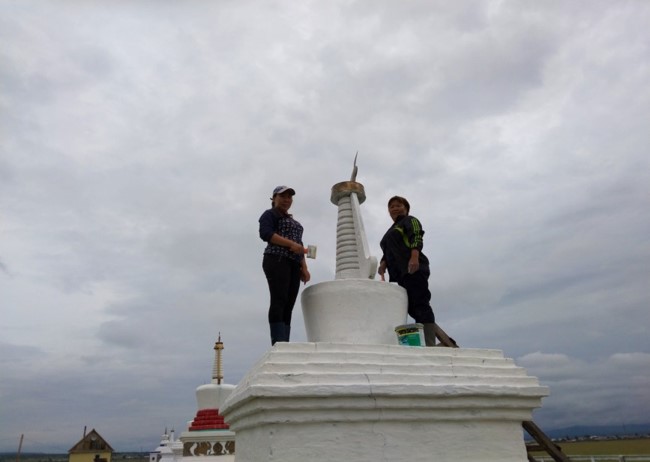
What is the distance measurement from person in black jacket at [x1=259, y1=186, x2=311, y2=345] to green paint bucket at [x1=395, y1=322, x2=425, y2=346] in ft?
3.35

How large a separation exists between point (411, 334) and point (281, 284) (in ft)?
4.01

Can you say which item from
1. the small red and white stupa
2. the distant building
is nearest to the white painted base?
the small red and white stupa

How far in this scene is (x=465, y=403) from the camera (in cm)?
347

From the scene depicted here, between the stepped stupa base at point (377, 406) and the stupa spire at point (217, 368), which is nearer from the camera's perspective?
the stepped stupa base at point (377, 406)

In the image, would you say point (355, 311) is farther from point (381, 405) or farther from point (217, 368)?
point (217, 368)

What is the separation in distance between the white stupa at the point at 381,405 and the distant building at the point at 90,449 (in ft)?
108

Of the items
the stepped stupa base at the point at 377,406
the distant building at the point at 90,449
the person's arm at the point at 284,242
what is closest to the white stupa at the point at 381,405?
the stepped stupa base at the point at 377,406

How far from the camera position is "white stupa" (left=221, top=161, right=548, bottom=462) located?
121 inches

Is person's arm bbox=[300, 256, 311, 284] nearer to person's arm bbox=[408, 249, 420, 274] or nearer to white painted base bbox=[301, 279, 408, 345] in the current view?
white painted base bbox=[301, 279, 408, 345]

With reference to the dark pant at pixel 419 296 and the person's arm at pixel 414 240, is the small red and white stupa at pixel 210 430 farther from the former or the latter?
the person's arm at pixel 414 240

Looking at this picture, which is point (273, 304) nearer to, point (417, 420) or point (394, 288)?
point (394, 288)

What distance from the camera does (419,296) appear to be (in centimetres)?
463

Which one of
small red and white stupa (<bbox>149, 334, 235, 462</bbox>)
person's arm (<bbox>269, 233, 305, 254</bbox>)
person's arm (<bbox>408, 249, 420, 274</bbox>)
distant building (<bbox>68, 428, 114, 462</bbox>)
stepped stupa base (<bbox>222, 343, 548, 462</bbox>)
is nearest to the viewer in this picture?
stepped stupa base (<bbox>222, 343, 548, 462</bbox>)

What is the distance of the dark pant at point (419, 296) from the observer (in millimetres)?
4625
